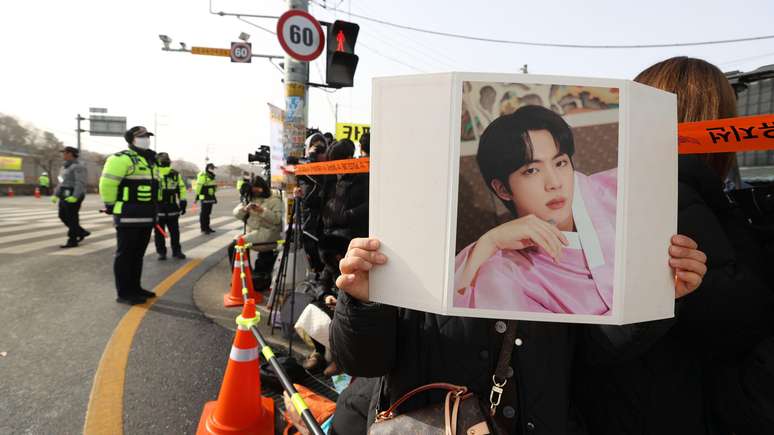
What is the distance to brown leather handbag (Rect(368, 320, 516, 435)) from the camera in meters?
1.01

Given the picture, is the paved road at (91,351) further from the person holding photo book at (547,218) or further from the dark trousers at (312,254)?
the person holding photo book at (547,218)

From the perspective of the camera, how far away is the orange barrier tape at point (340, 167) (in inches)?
110

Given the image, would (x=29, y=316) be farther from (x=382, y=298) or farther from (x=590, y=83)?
(x=590, y=83)

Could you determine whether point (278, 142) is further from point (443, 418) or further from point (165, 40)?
point (165, 40)

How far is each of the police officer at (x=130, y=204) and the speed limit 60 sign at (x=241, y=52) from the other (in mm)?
5727

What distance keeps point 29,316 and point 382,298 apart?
4859mm

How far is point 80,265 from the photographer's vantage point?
6289 mm

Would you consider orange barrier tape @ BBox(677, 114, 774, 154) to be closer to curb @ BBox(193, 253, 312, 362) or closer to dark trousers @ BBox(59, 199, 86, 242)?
curb @ BBox(193, 253, 312, 362)

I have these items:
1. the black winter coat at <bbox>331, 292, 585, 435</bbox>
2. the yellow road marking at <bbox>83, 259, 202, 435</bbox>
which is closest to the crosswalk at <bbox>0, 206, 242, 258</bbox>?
the yellow road marking at <bbox>83, 259, 202, 435</bbox>

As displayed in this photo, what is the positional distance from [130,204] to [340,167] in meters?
2.93

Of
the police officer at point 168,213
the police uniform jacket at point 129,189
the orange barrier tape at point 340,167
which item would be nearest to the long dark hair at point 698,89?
the orange barrier tape at point 340,167

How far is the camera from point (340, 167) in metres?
3.04

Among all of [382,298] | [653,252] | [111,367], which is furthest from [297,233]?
[653,252]

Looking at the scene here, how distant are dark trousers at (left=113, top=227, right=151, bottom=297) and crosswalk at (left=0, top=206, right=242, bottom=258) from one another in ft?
10.3
